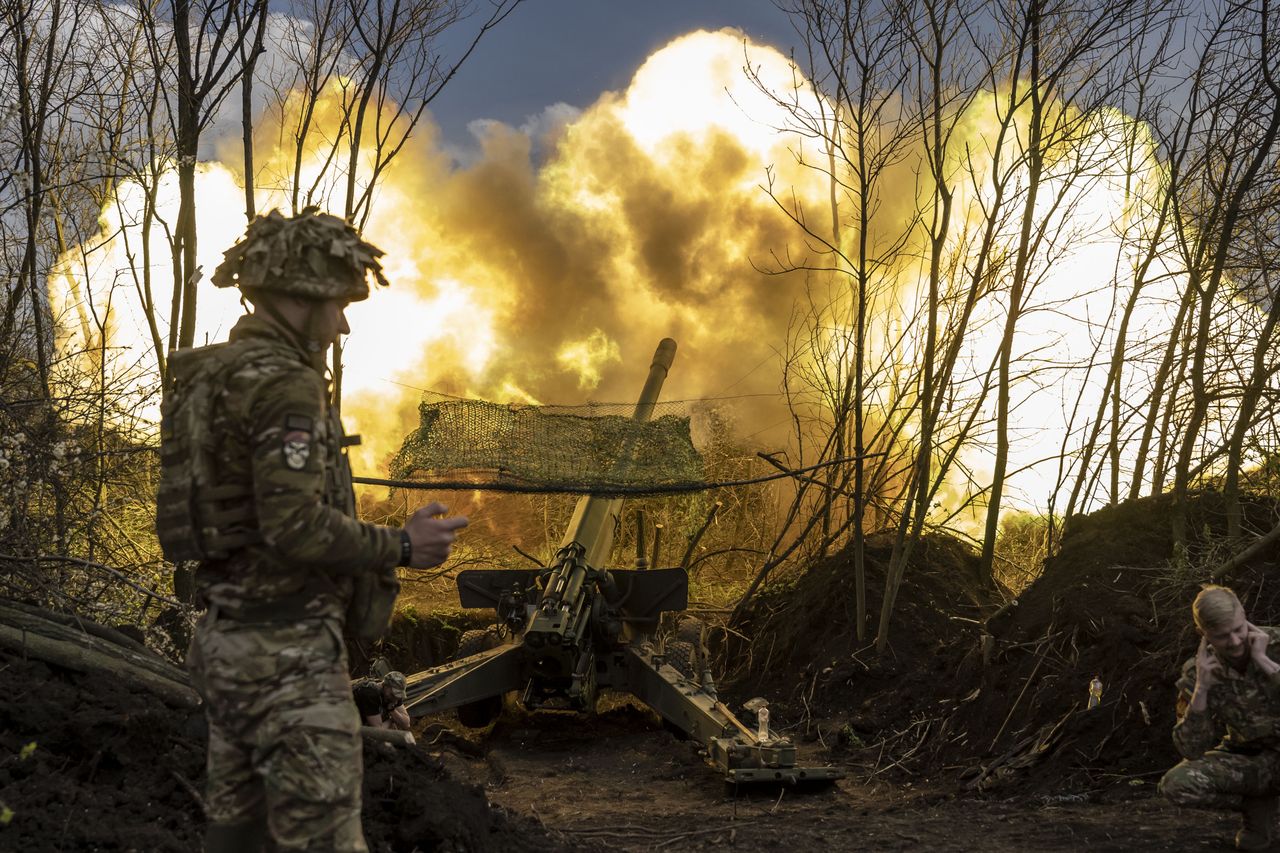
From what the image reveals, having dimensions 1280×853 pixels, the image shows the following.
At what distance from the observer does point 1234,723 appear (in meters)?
5.12

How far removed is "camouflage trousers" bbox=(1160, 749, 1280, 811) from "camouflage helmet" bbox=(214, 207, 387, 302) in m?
3.95

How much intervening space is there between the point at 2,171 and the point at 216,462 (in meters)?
5.82

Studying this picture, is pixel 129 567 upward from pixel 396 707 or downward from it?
upward

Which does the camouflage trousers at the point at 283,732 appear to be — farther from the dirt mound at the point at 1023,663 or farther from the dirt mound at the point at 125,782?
the dirt mound at the point at 1023,663

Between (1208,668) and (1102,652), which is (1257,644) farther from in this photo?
(1102,652)

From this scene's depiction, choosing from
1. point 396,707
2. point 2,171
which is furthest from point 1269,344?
point 2,171

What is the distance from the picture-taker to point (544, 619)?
884 centimetres

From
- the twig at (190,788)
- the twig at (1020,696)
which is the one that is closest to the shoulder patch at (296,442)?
the twig at (190,788)

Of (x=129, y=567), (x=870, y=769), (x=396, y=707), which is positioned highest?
(x=129, y=567)

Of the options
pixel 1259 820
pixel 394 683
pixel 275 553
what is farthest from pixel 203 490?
pixel 1259 820

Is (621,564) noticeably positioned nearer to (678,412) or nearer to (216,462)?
(678,412)

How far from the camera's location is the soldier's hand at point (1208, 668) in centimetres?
514

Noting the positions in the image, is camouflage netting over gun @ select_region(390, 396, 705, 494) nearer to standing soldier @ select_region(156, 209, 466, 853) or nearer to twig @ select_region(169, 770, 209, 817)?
twig @ select_region(169, 770, 209, 817)

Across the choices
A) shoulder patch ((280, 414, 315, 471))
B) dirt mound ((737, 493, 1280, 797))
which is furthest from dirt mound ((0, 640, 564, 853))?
dirt mound ((737, 493, 1280, 797))
